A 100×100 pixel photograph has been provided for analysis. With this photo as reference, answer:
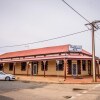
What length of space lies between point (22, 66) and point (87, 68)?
12.5 m

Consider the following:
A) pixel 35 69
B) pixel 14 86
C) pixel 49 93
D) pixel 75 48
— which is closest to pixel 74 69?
pixel 75 48

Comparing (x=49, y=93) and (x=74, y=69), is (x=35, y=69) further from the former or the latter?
(x=49, y=93)

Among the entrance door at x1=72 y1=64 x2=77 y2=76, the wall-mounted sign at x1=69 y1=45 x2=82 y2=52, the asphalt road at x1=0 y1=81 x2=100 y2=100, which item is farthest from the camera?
the wall-mounted sign at x1=69 y1=45 x2=82 y2=52

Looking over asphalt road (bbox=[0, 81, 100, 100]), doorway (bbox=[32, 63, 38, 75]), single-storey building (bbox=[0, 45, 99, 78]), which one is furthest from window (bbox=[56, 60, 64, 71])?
asphalt road (bbox=[0, 81, 100, 100])

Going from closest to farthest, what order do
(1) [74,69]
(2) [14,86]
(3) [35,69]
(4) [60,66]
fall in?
(2) [14,86] < (1) [74,69] < (4) [60,66] < (3) [35,69]

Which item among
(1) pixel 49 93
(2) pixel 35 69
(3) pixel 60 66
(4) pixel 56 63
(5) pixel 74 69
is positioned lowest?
(1) pixel 49 93

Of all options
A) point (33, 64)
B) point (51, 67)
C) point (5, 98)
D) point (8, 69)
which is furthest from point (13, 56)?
point (5, 98)

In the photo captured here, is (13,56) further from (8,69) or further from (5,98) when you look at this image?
(5,98)

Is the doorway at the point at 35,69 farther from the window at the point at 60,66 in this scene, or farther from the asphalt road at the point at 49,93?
the asphalt road at the point at 49,93

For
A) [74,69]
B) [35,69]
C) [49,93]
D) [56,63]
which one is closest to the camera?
[49,93]

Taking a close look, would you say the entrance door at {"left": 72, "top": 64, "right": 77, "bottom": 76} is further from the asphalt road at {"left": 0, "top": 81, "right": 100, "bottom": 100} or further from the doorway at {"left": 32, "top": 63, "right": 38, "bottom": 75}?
the asphalt road at {"left": 0, "top": 81, "right": 100, "bottom": 100}

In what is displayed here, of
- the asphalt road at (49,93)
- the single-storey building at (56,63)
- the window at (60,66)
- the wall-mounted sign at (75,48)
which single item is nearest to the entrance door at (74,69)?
the single-storey building at (56,63)

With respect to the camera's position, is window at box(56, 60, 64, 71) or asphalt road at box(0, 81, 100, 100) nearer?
asphalt road at box(0, 81, 100, 100)

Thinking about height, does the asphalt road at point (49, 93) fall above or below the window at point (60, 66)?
below
